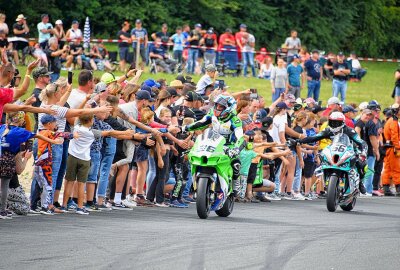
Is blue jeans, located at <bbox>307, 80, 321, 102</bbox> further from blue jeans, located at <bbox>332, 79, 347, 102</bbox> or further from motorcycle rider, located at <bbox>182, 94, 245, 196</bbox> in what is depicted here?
motorcycle rider, located at <bbox>182, 94, 245, 196</bbox>

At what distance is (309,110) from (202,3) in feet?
124

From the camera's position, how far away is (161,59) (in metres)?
41.8

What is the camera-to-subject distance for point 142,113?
1980cm

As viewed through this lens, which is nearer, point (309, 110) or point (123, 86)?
point (123, 86)

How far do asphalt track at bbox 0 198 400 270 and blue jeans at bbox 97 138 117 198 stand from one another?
0.49 meters

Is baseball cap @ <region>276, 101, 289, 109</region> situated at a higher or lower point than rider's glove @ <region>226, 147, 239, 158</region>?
higher

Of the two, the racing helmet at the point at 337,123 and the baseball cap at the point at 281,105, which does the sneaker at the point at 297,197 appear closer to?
the baseball cap at the point at 281,105

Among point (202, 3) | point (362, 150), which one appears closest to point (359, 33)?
point (202, 3)

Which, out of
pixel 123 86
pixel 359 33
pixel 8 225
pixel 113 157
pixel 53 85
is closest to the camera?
pixel 8 225

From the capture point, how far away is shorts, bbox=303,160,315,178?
24.7 m

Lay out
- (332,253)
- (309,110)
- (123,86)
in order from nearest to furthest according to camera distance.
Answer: (332,253)
(123,86)
(309,110)

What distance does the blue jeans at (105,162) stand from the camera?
61.5ft

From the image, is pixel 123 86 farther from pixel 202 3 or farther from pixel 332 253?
pixel 202 3

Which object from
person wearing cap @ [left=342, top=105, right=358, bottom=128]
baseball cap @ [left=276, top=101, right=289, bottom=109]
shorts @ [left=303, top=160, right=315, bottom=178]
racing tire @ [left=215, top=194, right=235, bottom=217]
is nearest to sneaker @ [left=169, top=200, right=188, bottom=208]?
racing tire @ [left=215, top=194, right=235, bottom=217]
